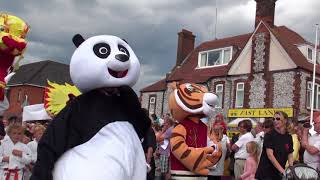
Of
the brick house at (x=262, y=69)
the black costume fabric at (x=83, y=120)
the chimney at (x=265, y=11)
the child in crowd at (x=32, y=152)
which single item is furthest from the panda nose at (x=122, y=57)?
the chimney at (x=265, y=11)

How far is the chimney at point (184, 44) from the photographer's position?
106 feet

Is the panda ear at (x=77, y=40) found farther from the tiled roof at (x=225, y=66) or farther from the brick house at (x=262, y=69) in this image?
the tiled roof at (x=225, y=66)

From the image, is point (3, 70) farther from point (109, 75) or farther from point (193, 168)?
point (193, 168)

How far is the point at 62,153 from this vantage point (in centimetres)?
374

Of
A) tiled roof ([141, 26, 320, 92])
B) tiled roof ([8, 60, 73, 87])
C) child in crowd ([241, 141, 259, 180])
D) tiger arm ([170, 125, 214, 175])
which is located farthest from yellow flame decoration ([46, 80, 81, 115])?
tiled roof ([8, 60, 73, 87])

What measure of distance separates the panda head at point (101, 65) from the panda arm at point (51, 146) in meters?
0.32

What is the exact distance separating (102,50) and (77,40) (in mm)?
355

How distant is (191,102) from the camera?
679cm

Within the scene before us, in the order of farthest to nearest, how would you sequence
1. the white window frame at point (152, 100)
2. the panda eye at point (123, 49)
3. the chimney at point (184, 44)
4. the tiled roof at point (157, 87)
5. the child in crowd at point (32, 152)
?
the chimney at point (184, 44) < the white window frame at point (152, 100) < the tiled roof at point (157, 87) < the child in crowd at point (32, 152) < the panda eye at point (123, 49)

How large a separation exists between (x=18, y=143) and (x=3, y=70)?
1782 millimetres

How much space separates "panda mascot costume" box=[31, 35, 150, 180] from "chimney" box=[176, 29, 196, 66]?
2830 cm

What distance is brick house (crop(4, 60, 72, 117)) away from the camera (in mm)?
44219

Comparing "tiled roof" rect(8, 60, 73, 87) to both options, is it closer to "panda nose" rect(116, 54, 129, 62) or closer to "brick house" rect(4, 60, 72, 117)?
"brick house" rect(4, 60, 72, 117)

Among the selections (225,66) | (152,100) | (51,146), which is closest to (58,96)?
(51,146)
